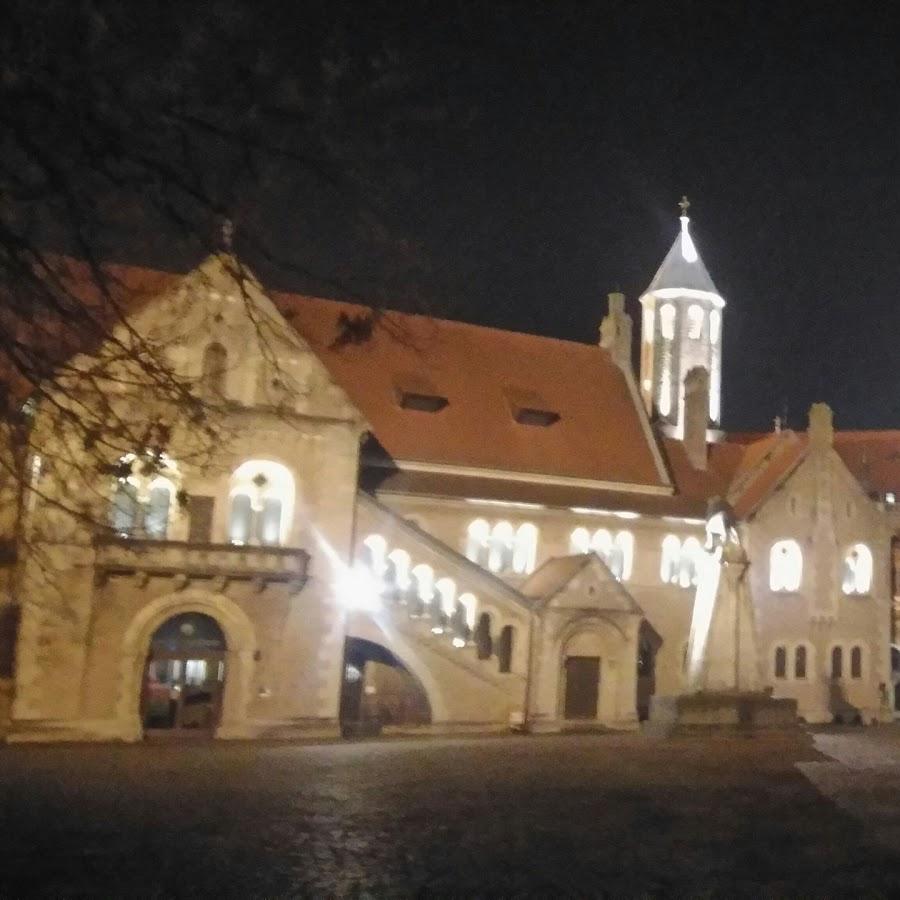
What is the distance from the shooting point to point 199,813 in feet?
54.4

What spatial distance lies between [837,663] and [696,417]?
10955 mm

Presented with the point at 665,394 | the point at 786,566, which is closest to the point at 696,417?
the point at 665,394

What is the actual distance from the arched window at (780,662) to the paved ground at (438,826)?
714 inches

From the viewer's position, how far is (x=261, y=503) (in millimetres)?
Result: 32562

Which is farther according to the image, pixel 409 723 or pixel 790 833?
pixel 409 723

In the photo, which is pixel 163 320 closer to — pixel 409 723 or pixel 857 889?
pixel 409 723

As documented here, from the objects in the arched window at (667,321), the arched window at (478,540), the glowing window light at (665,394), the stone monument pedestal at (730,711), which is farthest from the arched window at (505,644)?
the arched window at (667,321)

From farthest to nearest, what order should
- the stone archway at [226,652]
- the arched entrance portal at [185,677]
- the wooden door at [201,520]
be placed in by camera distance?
the wooden door at [201,520], the arched entrance portal at [185,677], the stone archway at [226,652]

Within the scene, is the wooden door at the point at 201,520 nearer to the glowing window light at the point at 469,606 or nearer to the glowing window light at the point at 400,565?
the glowing window light at the point at 400,565

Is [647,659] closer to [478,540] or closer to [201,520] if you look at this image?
[478,540]

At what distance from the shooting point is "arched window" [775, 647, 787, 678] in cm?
4278

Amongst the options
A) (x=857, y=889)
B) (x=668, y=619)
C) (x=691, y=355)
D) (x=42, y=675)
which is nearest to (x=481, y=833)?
(x=857, y=889)

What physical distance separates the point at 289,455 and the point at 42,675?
8.73 metres

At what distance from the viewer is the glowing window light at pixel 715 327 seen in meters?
53.7
